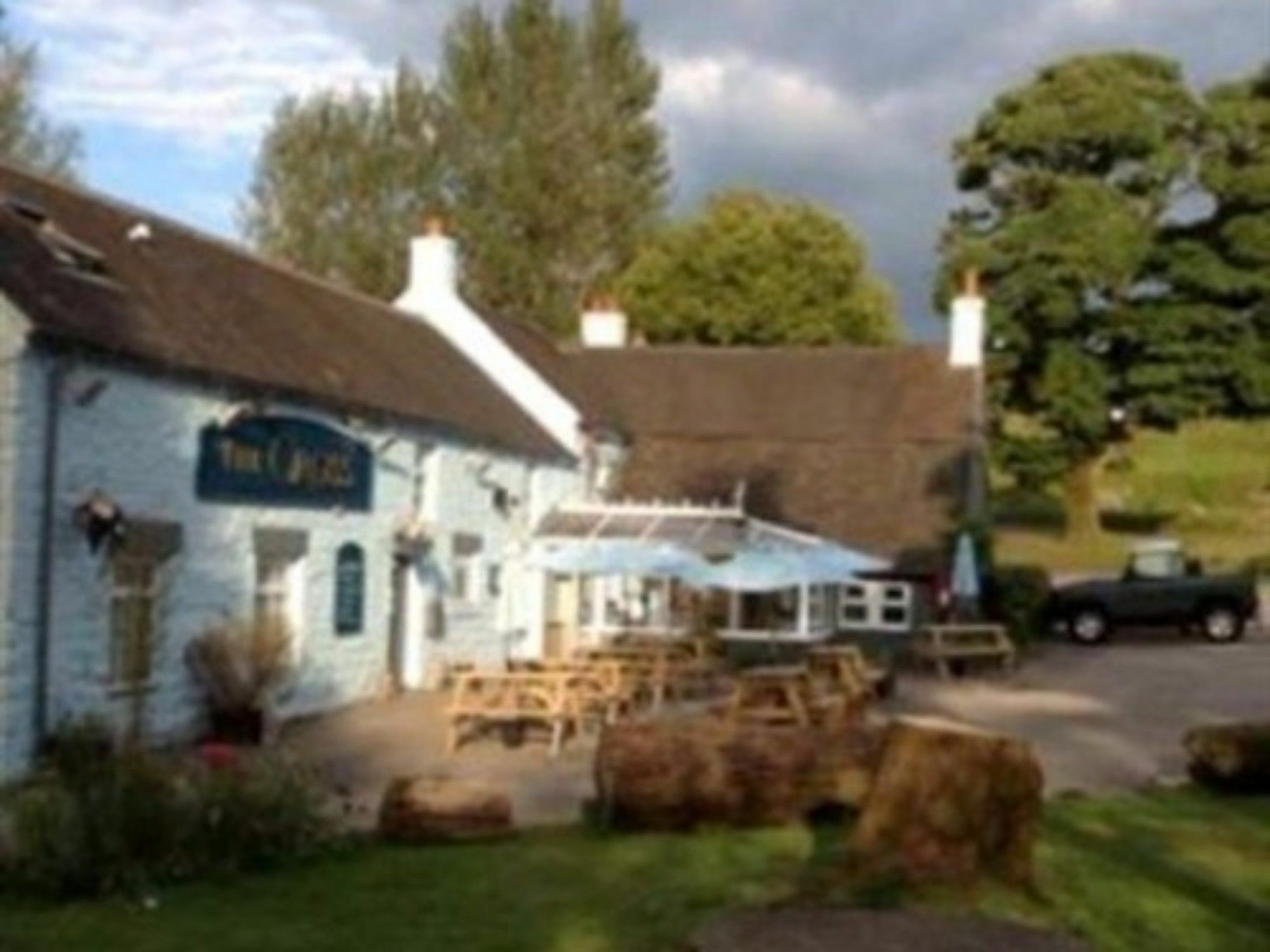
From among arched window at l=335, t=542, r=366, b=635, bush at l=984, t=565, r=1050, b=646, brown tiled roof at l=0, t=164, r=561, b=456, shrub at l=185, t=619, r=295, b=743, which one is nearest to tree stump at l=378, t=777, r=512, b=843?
brown tiled roof at l=0, t=164, r=561, b=456

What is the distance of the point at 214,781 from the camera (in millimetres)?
14516

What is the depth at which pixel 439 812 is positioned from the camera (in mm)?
16094

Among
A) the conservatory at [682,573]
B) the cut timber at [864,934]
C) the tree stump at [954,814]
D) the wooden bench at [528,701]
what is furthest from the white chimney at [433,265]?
the cut timber at [864,934]

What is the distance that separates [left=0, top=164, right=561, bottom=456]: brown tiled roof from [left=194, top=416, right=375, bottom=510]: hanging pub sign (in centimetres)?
48

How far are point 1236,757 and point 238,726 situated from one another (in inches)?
409

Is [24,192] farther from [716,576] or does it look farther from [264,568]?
[716,576]

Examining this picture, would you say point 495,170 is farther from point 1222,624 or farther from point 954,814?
point 954,814

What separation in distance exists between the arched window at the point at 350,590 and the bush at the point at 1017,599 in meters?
16.7

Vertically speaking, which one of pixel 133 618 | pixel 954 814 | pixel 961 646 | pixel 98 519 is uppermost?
pixel 98 519

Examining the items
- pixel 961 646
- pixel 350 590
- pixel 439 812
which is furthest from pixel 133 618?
pixel 961 646

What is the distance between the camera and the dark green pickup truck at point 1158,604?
4447 centimetres

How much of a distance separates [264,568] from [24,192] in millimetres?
5077

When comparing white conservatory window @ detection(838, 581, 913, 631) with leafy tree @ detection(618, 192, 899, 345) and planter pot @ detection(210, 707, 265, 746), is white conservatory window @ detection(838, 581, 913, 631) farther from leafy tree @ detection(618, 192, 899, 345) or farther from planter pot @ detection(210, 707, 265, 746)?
leafy tree @ detection(618, 192, 899, 345)

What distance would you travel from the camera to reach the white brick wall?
20.2m
